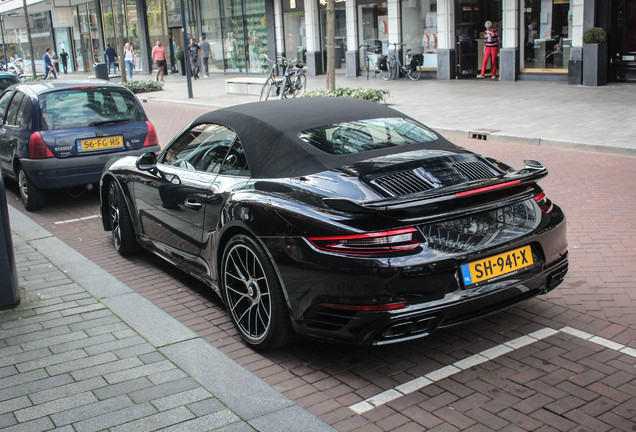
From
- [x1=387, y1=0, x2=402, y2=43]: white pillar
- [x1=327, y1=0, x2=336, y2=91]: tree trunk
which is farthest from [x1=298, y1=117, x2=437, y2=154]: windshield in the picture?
[x1=387, y1=0, x2=402, y2=43]: white pillar

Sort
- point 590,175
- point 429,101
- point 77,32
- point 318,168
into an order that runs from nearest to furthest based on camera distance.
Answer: point 318,168 < point 590,175 < point 429,101 < point 77,32

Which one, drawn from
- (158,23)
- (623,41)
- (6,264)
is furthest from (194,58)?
(6,264)

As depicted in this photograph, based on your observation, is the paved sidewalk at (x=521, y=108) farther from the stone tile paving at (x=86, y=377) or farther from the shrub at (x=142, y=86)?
the stone tile paving at (x=86, y=377)

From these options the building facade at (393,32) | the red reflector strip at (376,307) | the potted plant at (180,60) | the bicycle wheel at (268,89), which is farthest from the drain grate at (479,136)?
the potted plant at (180,60)

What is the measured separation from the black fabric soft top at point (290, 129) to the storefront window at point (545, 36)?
16.5 m

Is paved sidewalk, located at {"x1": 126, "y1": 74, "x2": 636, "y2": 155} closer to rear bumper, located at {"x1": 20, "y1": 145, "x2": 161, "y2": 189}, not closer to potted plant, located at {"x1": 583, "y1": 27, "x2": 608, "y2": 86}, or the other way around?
potted plant, located at {"x1": 583, "y1": 27, "x2": 608, "y2": 86}

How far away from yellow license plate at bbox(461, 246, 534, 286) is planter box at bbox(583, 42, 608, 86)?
15815 millimetres

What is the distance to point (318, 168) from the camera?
14.0 feet

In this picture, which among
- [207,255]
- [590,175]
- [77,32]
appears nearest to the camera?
[207,255]

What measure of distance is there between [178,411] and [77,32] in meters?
50.5

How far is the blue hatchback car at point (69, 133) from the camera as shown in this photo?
845cm

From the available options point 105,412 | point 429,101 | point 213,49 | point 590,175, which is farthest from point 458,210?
point 213,49

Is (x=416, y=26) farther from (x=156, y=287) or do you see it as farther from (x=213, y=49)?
(x=156, y=287)

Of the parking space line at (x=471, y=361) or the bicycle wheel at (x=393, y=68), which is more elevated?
the bicycle wheel at (x=393, y=68)
